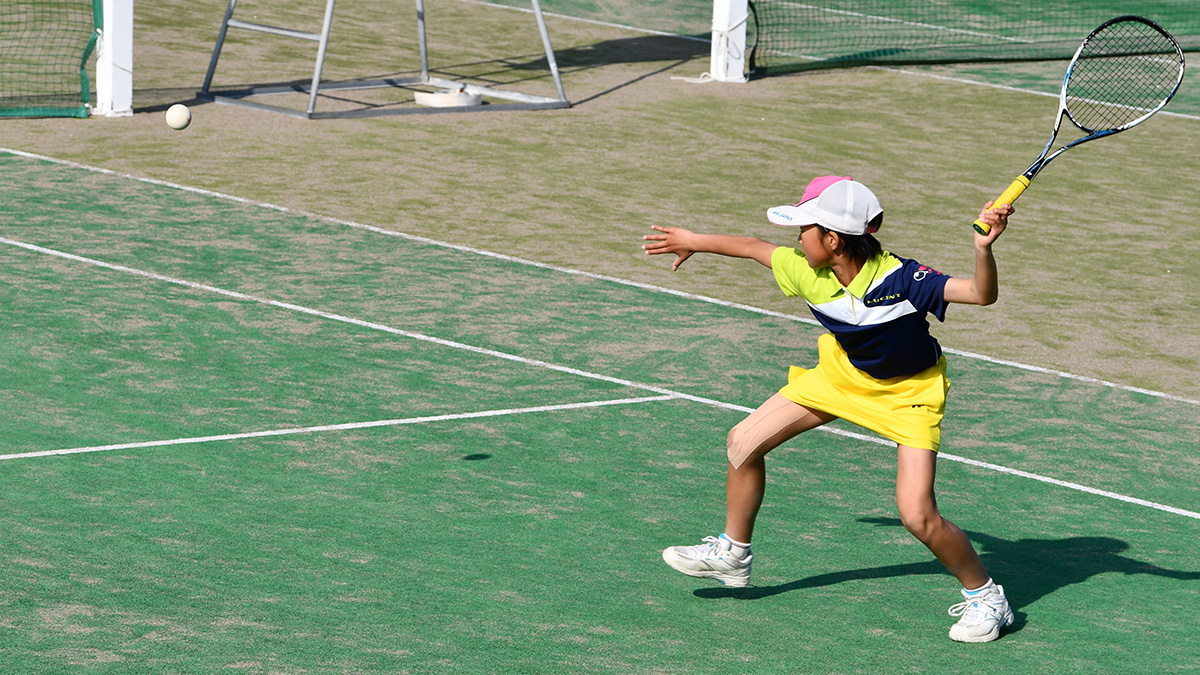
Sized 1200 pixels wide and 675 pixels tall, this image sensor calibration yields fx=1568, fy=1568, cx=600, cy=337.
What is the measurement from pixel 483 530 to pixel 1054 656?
228cm

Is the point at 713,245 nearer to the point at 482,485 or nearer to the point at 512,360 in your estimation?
the point at 482,485

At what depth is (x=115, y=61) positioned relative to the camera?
49.5 ft

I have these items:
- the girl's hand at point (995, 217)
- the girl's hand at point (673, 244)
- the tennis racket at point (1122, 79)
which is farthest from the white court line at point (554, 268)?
the tennis racket at point (1122, 79)

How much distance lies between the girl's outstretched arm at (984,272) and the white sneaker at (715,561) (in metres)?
1.27

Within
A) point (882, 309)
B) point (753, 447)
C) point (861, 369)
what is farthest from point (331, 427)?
point (882, 309)

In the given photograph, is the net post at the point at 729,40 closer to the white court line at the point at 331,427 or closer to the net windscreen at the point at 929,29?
the net windscreen at the point at 929,29

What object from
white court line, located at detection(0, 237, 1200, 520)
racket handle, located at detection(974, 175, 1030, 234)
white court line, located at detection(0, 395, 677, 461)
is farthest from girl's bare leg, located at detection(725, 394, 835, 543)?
white court line, located at detection(0, 395, 677, 461)

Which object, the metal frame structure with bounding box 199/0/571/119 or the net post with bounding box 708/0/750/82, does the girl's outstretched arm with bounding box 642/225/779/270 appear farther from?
the net post with bounding box 708/0/750/82

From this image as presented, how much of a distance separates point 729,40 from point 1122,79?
4760 mm

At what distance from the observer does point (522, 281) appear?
1067cm

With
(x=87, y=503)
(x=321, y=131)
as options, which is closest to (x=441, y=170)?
(x=321, y=131)

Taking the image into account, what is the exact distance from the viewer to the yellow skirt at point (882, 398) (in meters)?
5.48

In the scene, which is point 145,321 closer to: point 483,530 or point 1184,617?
point 483,530

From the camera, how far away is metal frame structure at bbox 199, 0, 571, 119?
1542cm
